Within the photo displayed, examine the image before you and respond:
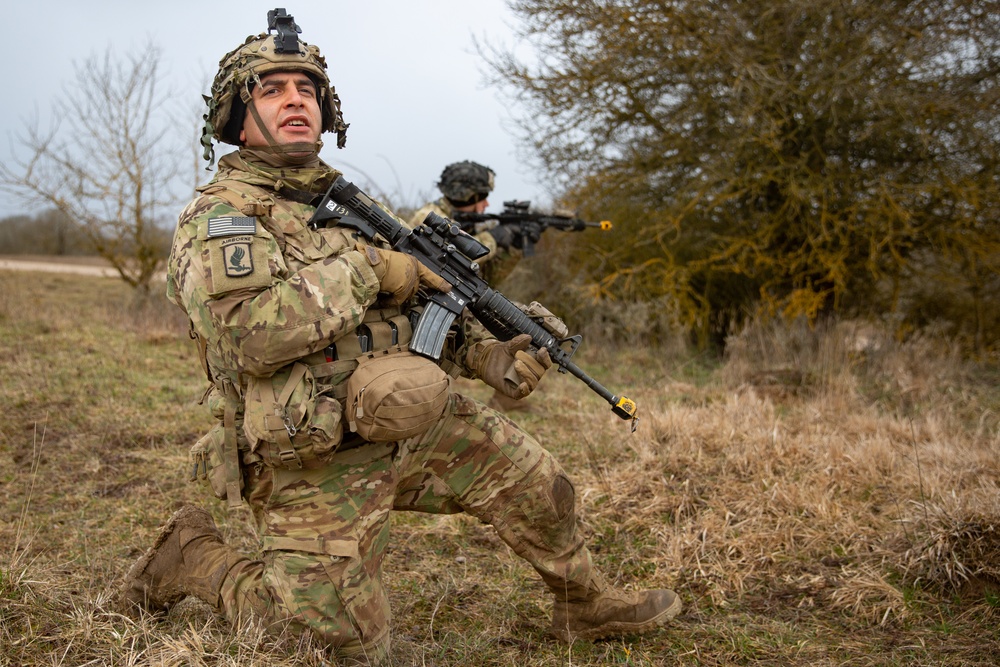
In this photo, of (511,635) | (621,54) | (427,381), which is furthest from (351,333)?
(621,54)

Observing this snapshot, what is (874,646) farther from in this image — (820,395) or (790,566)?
(820,395)

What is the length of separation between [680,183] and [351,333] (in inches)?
291

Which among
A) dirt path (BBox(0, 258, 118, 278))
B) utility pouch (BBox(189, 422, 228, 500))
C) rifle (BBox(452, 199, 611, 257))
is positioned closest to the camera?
utility pouch (BBox(189, 422, 228, 500))

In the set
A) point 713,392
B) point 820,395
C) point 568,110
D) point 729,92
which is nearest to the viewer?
point 820,395

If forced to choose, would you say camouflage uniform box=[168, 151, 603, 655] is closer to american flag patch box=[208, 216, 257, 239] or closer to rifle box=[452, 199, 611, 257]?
american flag patch box=[208, 216, 257, 239]

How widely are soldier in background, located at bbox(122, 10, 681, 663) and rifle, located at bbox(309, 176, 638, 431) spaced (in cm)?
7

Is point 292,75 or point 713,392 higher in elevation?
point 292,75

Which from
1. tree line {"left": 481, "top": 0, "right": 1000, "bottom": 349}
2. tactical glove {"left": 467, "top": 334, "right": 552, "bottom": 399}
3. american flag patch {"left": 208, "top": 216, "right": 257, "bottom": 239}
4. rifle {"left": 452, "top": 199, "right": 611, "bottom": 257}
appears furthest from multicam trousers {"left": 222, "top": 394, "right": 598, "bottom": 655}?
tree line {"left": 481, "top": 0, "right": 1000, "bottom": 349}

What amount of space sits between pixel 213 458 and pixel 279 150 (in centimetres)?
103

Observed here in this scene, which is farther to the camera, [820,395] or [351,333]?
[820,395]

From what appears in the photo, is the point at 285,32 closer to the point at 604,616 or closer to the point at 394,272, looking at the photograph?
the point at 394,272

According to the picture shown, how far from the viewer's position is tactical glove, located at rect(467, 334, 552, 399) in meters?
2.61

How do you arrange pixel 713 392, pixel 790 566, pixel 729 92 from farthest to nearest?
1. pixel 729 92
2. pixel 713 392
3. pixel 790 566

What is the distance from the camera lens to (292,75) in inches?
99.2
